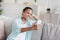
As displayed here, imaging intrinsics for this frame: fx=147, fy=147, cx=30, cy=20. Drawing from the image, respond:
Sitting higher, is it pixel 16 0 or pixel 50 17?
pixel 16 0

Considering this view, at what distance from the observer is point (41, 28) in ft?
7.14

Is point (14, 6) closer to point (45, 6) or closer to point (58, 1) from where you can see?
point (45, 6)

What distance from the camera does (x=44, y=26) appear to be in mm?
2150

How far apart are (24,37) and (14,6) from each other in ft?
3.49

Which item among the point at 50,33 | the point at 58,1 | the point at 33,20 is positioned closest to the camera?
the point at 50,33

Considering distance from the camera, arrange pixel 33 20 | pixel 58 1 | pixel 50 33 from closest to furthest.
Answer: pixel 50 33 → pixel 33 20 → pixel 58 1

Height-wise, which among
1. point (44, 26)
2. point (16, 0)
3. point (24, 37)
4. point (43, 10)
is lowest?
point (24, 37)

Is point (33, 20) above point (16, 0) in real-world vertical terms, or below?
below

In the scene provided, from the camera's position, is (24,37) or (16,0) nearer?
(24,37)

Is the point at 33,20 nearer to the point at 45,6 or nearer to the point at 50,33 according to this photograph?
the point at 50,33

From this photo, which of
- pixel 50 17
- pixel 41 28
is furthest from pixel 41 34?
pixel 50 17

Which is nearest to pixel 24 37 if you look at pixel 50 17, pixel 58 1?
pixel 50 17

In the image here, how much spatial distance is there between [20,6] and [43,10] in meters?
0.48

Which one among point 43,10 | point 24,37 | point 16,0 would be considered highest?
point 16,0
